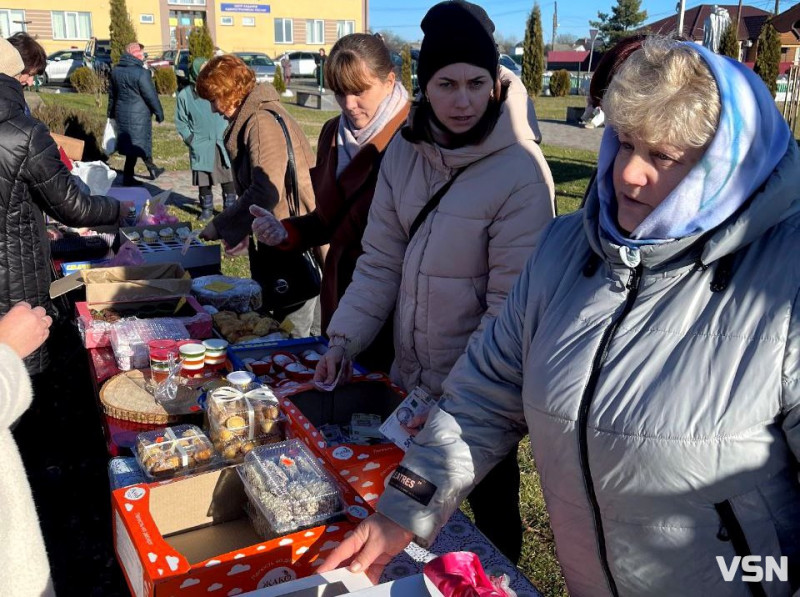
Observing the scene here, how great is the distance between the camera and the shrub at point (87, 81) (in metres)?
19.1

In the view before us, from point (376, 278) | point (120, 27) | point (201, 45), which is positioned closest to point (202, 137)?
point (376, 278)

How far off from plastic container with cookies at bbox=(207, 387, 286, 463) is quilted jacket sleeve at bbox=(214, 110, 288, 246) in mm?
1835

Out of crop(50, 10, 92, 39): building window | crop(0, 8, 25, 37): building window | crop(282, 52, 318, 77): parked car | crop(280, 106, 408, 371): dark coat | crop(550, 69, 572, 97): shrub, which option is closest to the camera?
crop(280, 106, 408, 371): dark coat

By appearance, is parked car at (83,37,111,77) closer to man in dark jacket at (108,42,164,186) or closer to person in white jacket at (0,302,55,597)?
man in dark jacket at (108,42,164,186)

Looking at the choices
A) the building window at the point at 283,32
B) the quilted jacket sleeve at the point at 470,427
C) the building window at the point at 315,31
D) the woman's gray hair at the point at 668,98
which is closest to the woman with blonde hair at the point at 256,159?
the quilted jacket sleeve at the point at 470,427

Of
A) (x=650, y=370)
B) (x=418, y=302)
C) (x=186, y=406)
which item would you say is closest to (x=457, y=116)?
(x=418, y=302)

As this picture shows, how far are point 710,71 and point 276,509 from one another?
3.83ft

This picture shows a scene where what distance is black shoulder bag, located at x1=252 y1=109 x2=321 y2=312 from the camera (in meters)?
3.42

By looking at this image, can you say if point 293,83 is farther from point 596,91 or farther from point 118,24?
point 596,91

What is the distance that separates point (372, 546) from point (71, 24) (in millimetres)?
40907

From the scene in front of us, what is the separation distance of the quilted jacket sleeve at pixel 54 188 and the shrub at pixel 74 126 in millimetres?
6759

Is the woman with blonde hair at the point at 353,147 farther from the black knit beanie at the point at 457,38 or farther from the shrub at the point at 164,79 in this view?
the shrub at the point at 164,79

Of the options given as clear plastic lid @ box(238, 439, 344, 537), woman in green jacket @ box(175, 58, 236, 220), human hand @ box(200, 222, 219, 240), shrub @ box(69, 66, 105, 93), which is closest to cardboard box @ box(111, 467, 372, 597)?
clear plastic lid @ box(238, 439, 344, 537)

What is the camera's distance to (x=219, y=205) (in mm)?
9336
